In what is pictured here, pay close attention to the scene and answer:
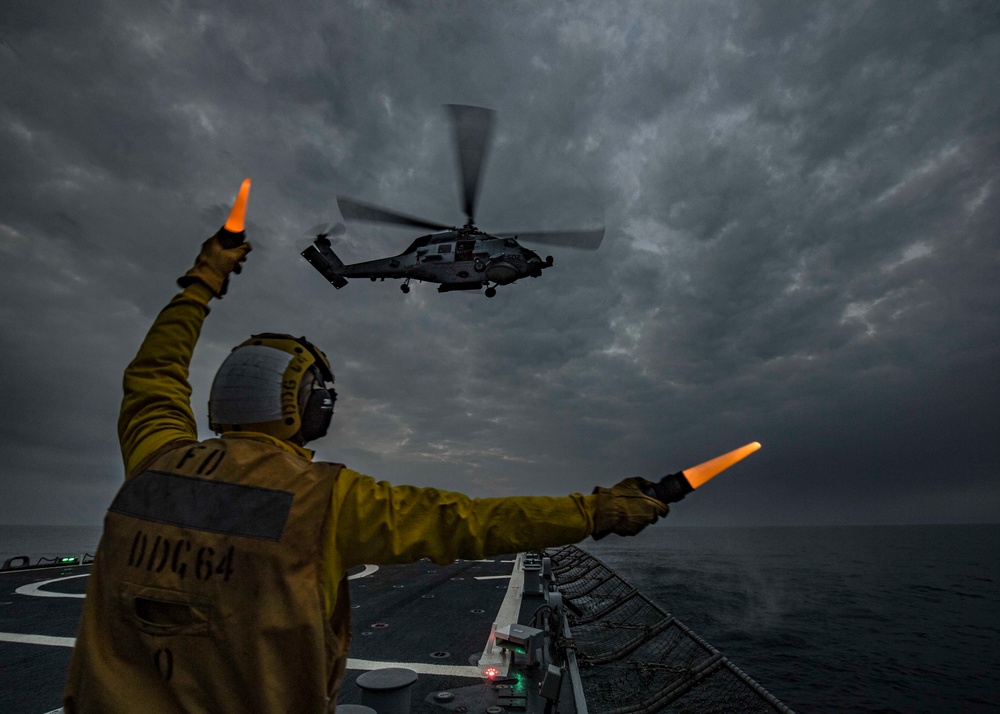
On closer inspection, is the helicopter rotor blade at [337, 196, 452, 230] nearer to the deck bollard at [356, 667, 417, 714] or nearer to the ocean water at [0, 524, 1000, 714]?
the deck bollard at [356, 667, 417, 714]

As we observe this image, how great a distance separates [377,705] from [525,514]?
3.43 metres

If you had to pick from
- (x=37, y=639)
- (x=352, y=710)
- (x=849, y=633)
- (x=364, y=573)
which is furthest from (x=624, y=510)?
(x=849, y=633)

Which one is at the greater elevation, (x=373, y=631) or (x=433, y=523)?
(x=433, y=523)

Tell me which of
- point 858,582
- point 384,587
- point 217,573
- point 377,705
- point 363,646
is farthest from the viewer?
point 858,582

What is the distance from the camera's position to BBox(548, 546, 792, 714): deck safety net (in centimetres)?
707

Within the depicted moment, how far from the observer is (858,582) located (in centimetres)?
6438

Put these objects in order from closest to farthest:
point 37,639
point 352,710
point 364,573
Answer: point 352,710 → point 37,639 → point 364,573

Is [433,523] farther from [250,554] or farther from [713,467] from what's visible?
[713,467]

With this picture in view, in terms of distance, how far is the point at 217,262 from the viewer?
270 centimetres

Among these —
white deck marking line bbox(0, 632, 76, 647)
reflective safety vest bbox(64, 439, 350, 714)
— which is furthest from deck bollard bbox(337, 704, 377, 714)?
white deck marking line bbox(0, 632, 76, 647)

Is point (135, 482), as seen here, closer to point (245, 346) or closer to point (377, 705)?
point (245, 346)

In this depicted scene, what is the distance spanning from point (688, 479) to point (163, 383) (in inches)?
99.0

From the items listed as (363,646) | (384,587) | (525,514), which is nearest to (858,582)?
(384,587)

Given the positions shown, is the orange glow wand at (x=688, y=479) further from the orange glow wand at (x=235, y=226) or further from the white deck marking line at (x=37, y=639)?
the white deck marking line at (x=37, y=639)
